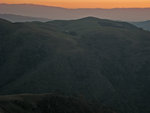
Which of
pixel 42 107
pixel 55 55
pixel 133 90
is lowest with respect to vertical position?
pixel 133 90

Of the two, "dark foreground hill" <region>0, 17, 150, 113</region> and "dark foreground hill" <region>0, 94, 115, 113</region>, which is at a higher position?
"dark foreground hill" <region>0, 94, 115, 113</region>

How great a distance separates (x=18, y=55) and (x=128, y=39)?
276 ft

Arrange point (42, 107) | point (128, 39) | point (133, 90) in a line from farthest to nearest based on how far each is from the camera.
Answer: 1. point (128, 39)
2. point (133, 90)
3. point (42, 107)

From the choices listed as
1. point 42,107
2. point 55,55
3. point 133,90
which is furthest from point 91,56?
point 42,107

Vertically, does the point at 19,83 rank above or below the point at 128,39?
below

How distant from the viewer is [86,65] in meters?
154

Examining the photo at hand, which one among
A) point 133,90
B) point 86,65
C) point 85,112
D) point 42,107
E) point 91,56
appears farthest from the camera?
point 91,56

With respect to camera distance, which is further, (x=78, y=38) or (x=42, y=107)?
(x=78, y=38)

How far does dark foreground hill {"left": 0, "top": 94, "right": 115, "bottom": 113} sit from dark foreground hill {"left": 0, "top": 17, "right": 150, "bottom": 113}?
44.9 m

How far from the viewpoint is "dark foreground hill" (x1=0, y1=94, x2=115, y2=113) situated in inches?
2369

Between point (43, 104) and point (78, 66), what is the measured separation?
8516 cm

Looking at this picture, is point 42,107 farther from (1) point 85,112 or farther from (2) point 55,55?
(2) point 55,55

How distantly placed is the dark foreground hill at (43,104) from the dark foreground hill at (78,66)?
44.9m

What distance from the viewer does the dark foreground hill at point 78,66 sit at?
130 metres
